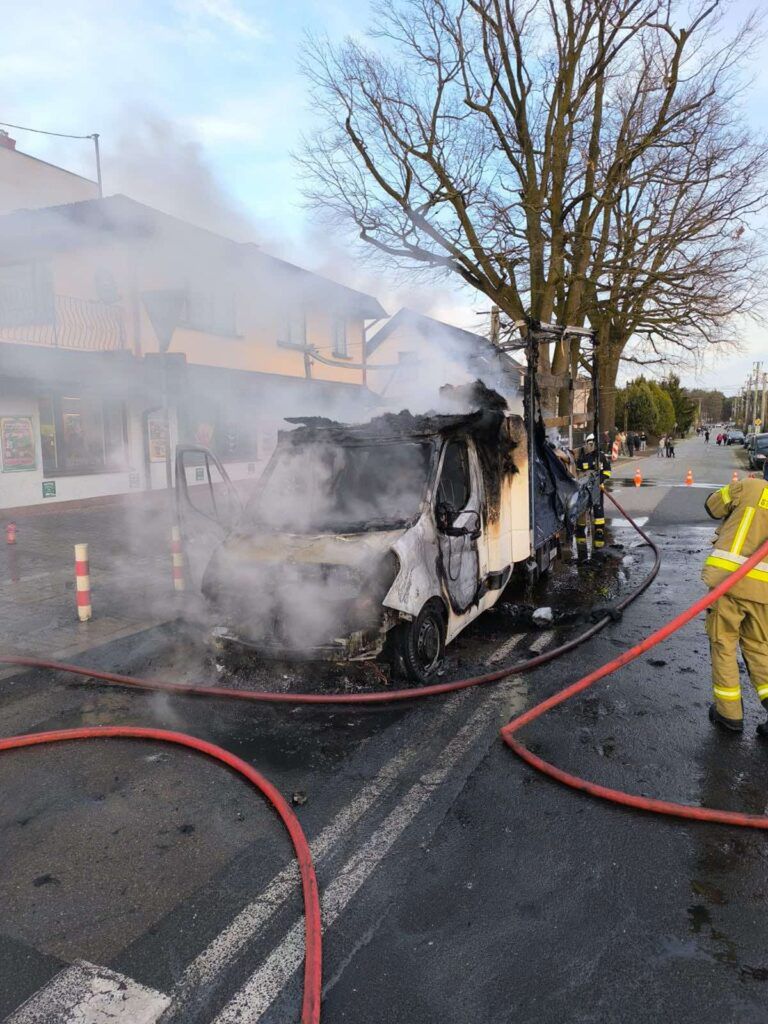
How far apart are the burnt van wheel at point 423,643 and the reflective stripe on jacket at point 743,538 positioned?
1839mm

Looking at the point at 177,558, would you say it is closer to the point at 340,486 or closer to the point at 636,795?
the point at 340,486

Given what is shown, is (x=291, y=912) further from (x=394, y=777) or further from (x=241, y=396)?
(x=241, y=396)

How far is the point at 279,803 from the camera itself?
10.2 feet

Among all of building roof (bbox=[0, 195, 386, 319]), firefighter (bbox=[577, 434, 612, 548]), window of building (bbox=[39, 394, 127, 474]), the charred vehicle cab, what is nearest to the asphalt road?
the charred vehicle cab

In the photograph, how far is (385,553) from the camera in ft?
14.5

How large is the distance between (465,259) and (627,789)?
46.1 feet

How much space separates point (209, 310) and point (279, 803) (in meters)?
7.33

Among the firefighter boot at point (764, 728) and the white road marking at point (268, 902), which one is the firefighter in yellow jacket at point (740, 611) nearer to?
the firefighter boot at point (764, 728)

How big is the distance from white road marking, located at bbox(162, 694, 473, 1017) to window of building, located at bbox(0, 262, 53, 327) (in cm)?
648

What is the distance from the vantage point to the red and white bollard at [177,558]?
23.3 feet

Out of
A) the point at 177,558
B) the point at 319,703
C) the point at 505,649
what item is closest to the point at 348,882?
the point at 319,703

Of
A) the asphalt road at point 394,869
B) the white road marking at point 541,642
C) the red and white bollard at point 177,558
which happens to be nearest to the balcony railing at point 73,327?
the red and white bollard at point 177,558

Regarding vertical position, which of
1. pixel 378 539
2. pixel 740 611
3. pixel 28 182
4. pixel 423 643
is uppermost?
pixel 28 182

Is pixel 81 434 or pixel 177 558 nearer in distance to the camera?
pixel 177 558
